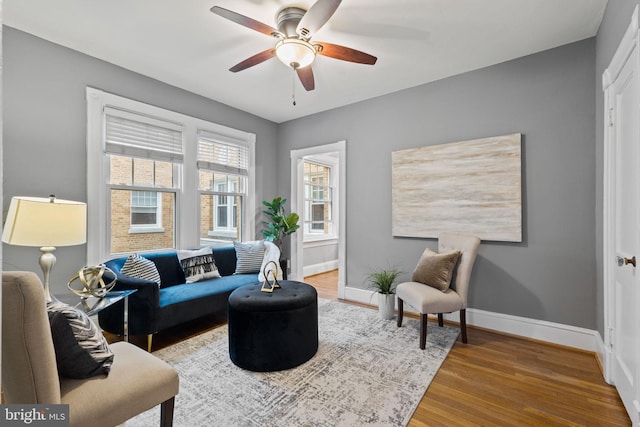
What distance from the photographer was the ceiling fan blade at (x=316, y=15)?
194 cm

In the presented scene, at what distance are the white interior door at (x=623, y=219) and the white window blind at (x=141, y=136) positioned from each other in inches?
164

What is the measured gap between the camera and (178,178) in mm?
3980

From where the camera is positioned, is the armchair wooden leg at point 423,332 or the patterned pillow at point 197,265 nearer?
the armchair wooden leg at point 423,332

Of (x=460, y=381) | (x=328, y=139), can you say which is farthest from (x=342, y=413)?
(x=328, y=139)

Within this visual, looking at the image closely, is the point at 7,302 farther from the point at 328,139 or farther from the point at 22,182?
the point at 328,139

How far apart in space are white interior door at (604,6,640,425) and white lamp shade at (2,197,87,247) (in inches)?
144

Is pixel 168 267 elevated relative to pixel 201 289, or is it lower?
elevated

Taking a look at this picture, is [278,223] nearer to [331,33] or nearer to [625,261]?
[331,33]

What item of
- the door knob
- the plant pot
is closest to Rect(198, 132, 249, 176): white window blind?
the plant pot

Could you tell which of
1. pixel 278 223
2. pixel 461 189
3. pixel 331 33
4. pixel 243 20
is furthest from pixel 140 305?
pixel 461 189

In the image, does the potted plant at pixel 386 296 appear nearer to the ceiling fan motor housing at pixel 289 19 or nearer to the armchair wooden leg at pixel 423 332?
the armchair wooden leg at pixel 423 332

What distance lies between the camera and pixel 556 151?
9.75ft

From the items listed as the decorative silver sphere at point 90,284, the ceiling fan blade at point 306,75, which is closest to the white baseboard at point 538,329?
the ceiling fan blade at point 306,75

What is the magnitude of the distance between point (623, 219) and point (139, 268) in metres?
3.90
